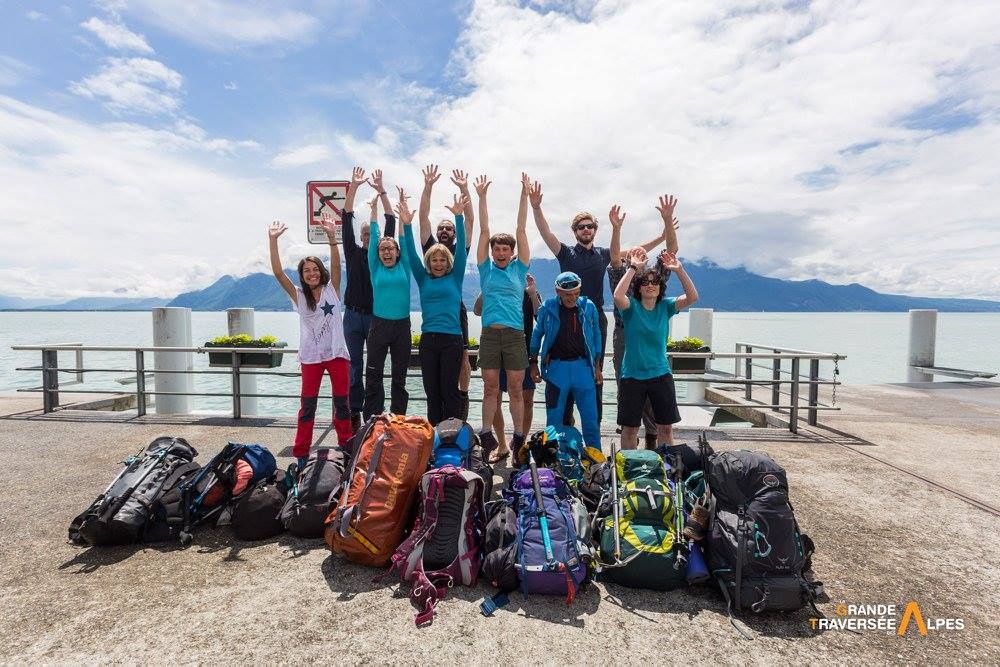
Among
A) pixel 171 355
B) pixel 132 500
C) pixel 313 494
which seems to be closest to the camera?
pixel 132 500

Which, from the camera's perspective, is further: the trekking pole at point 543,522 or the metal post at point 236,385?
the metal post at point 236,385

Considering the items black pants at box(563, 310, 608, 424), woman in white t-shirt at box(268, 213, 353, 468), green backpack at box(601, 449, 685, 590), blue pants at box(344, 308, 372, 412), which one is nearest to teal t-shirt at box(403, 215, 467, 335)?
blue pants at box(344, 308, 372, 412)

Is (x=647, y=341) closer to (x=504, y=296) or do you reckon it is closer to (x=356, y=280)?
(x=504, y=296)

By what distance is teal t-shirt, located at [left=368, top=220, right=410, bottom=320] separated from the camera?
4.81 m

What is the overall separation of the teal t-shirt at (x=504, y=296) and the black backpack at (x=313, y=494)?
6.61 feet

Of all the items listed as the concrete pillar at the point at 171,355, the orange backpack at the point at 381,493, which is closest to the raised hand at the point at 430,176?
the orange backpack at the point at 381,493

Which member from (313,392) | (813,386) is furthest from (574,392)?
(813,386)

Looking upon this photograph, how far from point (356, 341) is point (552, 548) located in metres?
3.39

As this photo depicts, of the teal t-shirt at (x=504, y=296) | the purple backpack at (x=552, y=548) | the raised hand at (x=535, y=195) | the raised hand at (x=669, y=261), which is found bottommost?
the purple backpack at (x=552, y=548)

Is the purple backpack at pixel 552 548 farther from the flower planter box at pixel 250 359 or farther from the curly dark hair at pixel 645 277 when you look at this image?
the flower planter box at pixel 250 359

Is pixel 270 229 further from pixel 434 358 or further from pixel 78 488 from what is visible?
pixel 78 488

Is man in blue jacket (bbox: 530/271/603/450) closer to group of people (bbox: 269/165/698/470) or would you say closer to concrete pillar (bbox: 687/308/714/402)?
group of people (bbox: 269/165/698/470)

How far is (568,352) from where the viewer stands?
4477 millimetres

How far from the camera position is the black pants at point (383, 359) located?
4.84 m
